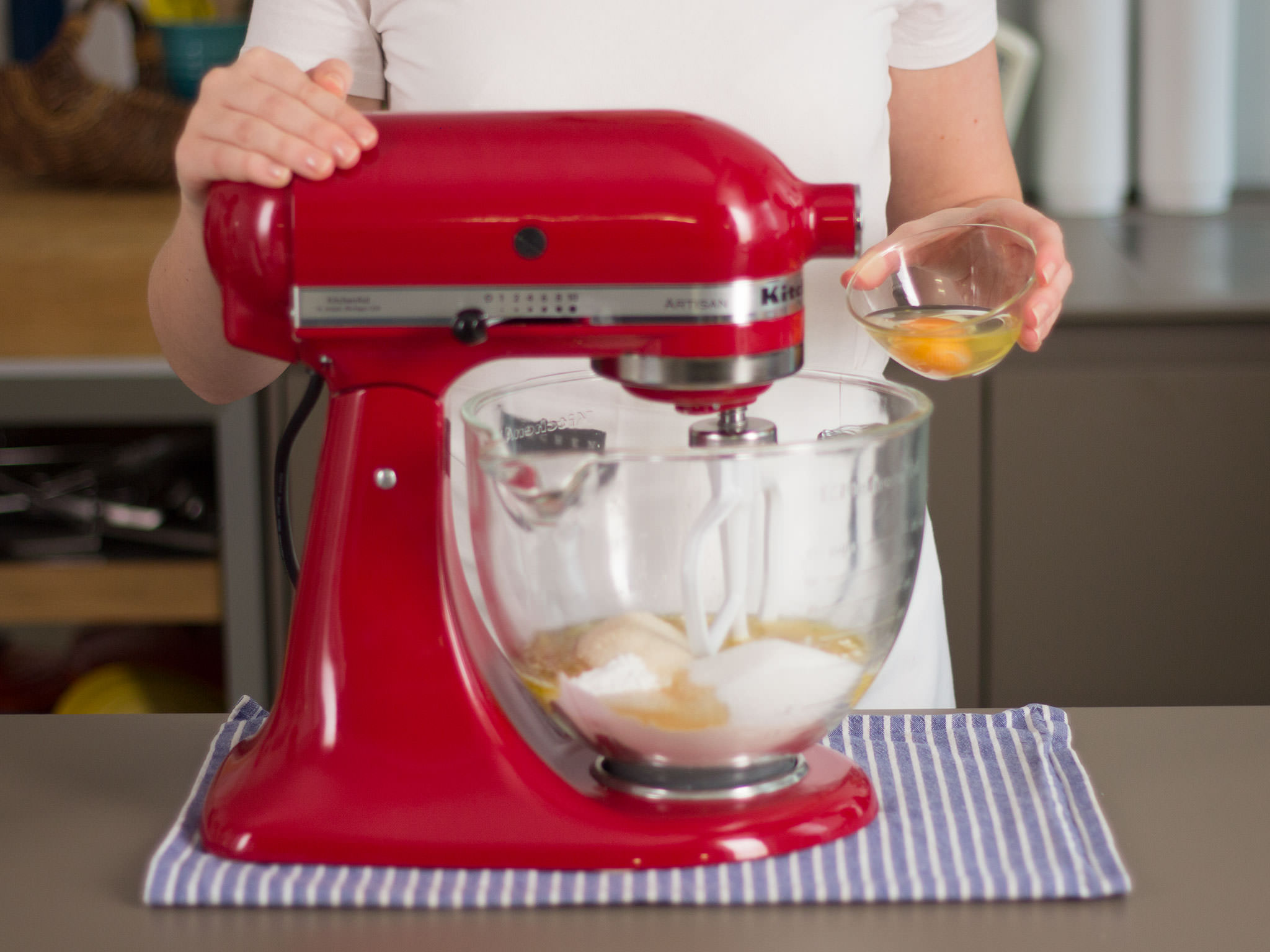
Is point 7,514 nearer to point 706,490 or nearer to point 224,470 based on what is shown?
point 224,470

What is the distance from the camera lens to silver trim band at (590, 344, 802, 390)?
24.5 inches

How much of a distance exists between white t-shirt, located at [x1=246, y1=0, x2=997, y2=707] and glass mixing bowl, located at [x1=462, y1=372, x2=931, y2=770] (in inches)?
15.5

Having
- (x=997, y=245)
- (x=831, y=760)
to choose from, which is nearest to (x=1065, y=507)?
(x=997, y=245)

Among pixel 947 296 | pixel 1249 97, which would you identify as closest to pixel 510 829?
pixel 947 296

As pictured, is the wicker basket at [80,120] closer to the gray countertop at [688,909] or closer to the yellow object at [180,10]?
the yellow object at [180,10]

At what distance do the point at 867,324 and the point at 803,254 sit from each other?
168mm

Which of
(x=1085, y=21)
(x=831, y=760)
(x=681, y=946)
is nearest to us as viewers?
(x=681, y=946)

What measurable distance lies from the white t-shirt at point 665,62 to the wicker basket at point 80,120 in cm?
102

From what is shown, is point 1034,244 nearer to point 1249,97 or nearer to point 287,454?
point 287,454

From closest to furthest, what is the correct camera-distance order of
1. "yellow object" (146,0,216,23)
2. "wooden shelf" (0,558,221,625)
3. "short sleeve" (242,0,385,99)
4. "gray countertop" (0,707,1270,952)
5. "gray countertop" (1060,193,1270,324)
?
1. "gray countertop" (0,707,1270,952)
2. "short sleeve" (242,0,385,99)
3. "gray countertop" (1060,193,1270,324)
4. "wooden shelf" (0,558,221,625)
5. "yellow object" (146,0,216,23)

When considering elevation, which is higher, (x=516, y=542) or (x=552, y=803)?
(x=516, y=542)

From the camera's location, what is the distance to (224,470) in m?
1.79

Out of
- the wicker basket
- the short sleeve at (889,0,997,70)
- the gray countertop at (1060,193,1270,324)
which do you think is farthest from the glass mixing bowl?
the wicker basket

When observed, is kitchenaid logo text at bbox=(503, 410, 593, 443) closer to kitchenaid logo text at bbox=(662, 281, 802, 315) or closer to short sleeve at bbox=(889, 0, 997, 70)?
kitchenaid logo text at bbox=(662, 281, 802, 315)
